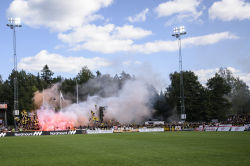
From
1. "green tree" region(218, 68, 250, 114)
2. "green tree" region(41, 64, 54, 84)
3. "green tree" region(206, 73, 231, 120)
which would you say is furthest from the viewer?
"green tree" region(41, 64, 54, 84)

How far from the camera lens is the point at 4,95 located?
67125 mm

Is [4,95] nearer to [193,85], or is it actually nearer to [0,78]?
[0,78]

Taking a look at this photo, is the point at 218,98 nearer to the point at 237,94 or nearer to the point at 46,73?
the point at 237,94

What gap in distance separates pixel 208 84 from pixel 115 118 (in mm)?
27253

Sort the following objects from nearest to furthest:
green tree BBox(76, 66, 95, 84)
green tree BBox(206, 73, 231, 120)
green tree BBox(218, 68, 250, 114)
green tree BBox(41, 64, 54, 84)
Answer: green tree BBox(206, 73, 231, 120) < green tree BBox(218, 68, 250, 114) < green tree BBox(76, 66, 95, 84) < green tree BBox(41, 64, 54, 84)

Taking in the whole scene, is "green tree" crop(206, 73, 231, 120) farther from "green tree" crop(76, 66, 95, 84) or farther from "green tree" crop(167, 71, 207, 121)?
"green tree" crop(76, 66, 95, 84)

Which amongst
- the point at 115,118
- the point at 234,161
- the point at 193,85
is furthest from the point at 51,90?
the point at 234,161

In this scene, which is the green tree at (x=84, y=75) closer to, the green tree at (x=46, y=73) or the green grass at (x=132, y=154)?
the green tree at (x=46, y=73)

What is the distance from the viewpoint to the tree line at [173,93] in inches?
2368

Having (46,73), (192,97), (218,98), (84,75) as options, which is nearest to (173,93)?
(192,97)

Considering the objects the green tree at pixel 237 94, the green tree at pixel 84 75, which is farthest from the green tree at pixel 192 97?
the green tree at pixel 84 75

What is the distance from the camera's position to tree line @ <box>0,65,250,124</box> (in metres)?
60.2

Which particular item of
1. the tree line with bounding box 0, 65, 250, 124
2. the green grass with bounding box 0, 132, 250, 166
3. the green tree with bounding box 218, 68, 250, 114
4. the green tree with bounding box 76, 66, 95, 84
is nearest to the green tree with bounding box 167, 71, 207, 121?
the tree line with bounding box 0, 65, 250, 124

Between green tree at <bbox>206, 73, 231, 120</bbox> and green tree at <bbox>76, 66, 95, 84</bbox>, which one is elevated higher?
green tree at <bbox>76, 66, 95, 84</bbox>
